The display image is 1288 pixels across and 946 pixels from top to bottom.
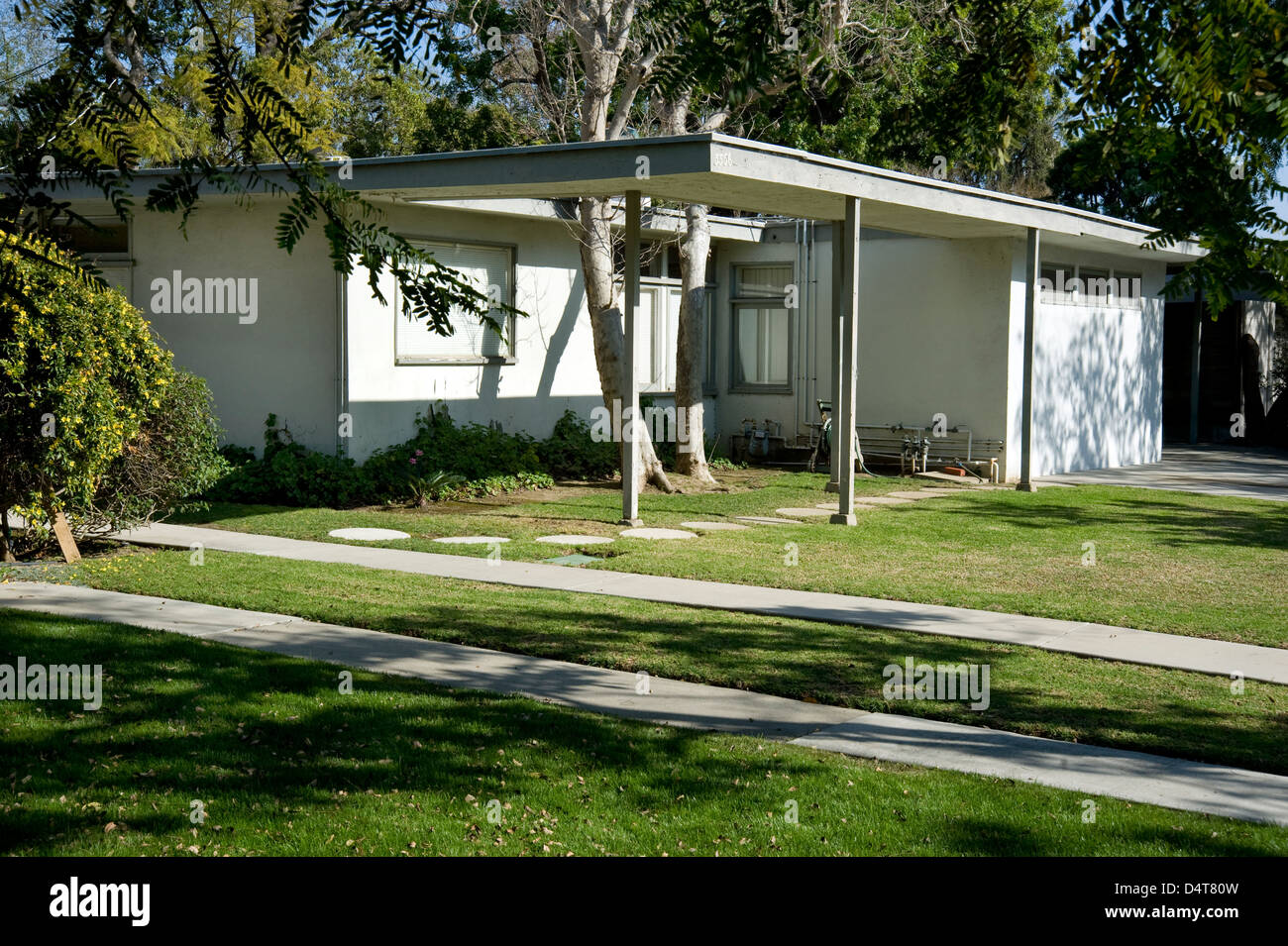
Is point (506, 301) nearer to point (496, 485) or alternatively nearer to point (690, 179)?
point (496, 485)

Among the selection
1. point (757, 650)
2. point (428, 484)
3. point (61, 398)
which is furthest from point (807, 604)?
point (428, 484)

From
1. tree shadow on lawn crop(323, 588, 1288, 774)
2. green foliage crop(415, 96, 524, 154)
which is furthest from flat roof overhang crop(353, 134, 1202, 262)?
green foliage crop(415, 96, 524, 154)

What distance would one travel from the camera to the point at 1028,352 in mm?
17391

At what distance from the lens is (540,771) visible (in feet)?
19.0

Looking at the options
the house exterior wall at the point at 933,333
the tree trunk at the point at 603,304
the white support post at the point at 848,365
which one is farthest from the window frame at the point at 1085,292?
the tree trunk at the point at 603,304

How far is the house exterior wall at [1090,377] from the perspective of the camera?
754 inches

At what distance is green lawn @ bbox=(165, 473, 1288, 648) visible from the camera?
33.2 feet

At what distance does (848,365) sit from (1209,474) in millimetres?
9220

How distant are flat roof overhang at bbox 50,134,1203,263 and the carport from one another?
0.01m

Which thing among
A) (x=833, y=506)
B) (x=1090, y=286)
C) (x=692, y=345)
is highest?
(x=1090, y=286)

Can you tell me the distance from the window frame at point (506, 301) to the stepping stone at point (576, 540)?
3424 mm

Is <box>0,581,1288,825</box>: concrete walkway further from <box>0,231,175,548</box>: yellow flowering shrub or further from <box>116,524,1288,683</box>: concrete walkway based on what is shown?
<box>116,524,1288,683</box>: concrete walkway

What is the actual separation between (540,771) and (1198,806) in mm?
2767
